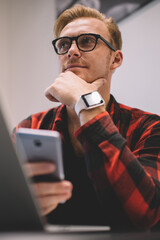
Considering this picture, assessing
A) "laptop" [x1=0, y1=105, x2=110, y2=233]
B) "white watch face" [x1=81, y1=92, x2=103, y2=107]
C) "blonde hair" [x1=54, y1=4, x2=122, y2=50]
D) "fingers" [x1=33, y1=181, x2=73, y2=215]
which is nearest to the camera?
"laptop" [x1=0, y1=105, x2=110, y2=233]

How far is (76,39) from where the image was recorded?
4.03 feet

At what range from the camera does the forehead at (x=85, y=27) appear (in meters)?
1.27

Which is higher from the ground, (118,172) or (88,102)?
(88,102)

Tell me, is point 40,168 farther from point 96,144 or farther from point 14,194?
point 96,144

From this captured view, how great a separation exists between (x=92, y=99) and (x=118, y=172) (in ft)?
0.84

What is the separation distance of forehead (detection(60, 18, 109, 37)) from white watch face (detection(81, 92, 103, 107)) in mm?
522

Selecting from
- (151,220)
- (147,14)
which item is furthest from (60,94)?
(147,14)

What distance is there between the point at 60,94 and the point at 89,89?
0.39 ft

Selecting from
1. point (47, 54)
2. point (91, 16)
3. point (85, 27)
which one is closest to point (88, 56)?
point (85, 27)

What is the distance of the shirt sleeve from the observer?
71 centimetres

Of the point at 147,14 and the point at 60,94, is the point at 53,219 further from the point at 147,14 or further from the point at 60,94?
the point at 147,14

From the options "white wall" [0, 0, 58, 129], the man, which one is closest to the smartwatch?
the man

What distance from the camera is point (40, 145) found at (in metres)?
0.39

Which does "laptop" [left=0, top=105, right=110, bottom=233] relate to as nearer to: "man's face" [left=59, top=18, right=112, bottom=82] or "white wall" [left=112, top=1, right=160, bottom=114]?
"man's face" [left=59, top=18, right=112, bottom=82]
